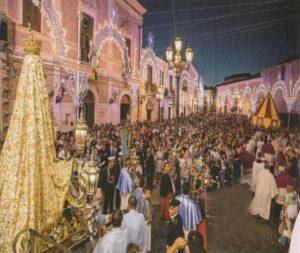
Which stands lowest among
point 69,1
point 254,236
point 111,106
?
point 254,236

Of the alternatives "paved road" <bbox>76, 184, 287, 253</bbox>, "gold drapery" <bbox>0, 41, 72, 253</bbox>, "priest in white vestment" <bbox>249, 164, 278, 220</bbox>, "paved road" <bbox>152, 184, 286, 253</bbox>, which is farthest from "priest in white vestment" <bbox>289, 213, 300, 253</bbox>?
"priest in white vestment" <bbox>249, 164, 278, 220</bbox>

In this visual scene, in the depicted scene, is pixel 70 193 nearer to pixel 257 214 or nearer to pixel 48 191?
pixel 48 191

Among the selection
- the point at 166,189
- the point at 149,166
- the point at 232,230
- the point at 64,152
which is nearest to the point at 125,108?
the point at 149,166

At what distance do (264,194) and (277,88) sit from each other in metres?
28.7

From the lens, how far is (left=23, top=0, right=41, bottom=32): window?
11.8 metres

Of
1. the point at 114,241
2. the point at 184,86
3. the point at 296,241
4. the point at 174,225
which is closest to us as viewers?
the point at 296,241

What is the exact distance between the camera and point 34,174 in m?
3.87

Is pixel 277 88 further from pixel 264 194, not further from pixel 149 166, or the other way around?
pixel 264 194

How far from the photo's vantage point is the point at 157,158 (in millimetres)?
12008

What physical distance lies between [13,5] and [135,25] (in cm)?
1369

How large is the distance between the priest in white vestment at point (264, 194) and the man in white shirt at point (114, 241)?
5562 millimetres

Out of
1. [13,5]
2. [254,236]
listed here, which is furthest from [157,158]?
[13,5]

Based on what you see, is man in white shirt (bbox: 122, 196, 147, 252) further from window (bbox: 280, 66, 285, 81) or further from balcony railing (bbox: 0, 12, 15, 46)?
window (bbox: 280, 66, 285, 81)

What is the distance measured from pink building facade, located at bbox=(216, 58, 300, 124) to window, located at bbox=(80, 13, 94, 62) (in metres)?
16.3
